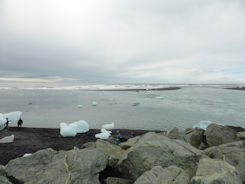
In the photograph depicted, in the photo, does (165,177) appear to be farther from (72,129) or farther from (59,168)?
(72,129)

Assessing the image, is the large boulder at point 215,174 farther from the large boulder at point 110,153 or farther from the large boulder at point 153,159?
the large boulder at point 110,153

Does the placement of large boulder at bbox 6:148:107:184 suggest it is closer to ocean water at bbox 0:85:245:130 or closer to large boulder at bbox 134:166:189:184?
large boulder at bbox 134:166:189:184

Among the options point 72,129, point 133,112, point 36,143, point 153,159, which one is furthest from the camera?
point 133,112

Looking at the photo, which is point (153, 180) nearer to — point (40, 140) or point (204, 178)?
point (204, 178)

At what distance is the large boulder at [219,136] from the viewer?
6645mm

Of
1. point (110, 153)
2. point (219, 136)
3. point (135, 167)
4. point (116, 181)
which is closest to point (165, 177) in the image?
point (135, 167)

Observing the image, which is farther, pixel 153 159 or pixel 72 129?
pixel 72 129

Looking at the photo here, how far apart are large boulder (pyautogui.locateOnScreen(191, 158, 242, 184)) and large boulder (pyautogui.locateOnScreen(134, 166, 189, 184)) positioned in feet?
0.67

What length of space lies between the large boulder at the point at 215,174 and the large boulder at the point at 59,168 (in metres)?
2.15

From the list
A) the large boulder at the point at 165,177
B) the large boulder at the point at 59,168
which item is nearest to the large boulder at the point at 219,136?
the large boulder at the point at 165,177

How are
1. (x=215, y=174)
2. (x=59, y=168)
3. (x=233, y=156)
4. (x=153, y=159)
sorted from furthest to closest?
(x=233, y=156)
(x=153, y=159)
(x=59, y=168)
(x=215, y=174)

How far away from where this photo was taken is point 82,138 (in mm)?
9820

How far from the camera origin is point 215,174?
2.58 m

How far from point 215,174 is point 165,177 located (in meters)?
0.86
